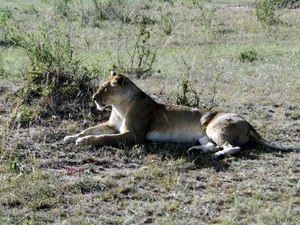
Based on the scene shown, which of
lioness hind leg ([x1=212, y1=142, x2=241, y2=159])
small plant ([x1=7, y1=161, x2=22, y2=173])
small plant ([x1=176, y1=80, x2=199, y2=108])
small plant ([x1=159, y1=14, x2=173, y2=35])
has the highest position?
small plant ([x1=159, y1=14, x2=173, y2=35])

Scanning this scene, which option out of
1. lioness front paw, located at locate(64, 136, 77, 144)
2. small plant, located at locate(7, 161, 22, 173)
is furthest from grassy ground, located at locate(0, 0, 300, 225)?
lioness front paw, located at locate(64, 136, 77, 144)

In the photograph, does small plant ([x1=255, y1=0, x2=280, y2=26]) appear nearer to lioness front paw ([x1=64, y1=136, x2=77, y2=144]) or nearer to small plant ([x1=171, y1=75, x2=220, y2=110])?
small plant ([x1=171, y1=75, x2=220, y2=110])

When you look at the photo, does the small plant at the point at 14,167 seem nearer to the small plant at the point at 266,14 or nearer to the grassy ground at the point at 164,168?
the grassy ground at the point at 164,168

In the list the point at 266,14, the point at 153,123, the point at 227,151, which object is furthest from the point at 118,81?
the point at 266,14

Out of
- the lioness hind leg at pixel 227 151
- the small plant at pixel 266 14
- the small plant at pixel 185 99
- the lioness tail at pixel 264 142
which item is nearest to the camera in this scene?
the lioness hind leg at pixel 227 151

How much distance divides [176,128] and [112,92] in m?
0.86

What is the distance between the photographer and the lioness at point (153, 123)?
687 cm

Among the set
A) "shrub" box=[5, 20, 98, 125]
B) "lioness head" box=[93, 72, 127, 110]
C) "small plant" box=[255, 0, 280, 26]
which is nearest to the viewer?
"lioness head" box=[93, 72, 127, 110]

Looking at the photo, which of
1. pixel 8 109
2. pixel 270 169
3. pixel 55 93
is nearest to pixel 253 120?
pixel 270 169

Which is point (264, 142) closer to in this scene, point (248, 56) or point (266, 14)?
point (248, 56)

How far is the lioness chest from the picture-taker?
707 cm

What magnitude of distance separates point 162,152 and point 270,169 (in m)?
1.20

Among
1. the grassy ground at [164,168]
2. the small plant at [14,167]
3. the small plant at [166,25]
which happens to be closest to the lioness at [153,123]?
the grassy ground at [164,168]

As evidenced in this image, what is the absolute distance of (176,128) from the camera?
23.2ft
